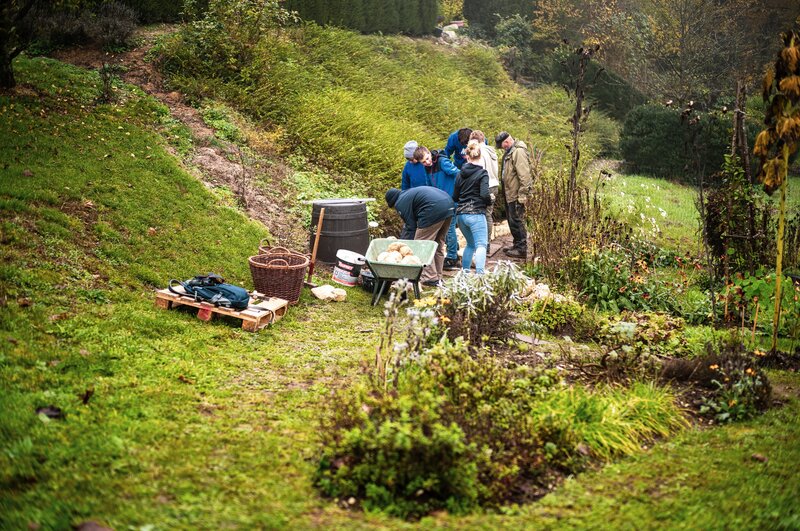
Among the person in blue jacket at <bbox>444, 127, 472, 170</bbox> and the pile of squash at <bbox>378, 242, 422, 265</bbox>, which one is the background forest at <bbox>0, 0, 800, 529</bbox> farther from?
the person in blue jacket at <bbox>444, 127, 472, 170</bbox>

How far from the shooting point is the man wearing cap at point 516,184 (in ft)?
37.9

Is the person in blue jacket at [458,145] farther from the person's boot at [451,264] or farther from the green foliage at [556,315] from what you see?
the green foliage at [556,315]

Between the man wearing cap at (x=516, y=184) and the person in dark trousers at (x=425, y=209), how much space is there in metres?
2.39

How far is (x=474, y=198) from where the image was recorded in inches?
385

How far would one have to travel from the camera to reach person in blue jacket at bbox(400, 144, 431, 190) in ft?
34.0

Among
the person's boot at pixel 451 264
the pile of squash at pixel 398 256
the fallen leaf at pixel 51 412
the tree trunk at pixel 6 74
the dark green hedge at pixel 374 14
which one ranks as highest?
the dark green hedge at pixel 374 14

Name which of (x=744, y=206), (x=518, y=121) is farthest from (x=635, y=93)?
(x=744, y=206)

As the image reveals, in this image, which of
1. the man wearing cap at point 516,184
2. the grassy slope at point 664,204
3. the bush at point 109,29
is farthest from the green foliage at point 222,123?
the grassy slope at point 664,204

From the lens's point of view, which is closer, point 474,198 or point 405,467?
point 405,467

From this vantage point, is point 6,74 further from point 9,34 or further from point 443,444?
point 443,444

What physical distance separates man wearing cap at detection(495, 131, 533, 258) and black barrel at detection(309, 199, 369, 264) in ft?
8.99

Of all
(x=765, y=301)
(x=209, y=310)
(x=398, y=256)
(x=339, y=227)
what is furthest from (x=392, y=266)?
(x=765, y=301)

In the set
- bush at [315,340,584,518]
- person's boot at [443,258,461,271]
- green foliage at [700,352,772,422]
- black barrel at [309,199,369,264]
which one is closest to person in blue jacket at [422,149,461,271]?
person's boot at [443,258,461,271]

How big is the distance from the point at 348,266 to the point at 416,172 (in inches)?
72.4
